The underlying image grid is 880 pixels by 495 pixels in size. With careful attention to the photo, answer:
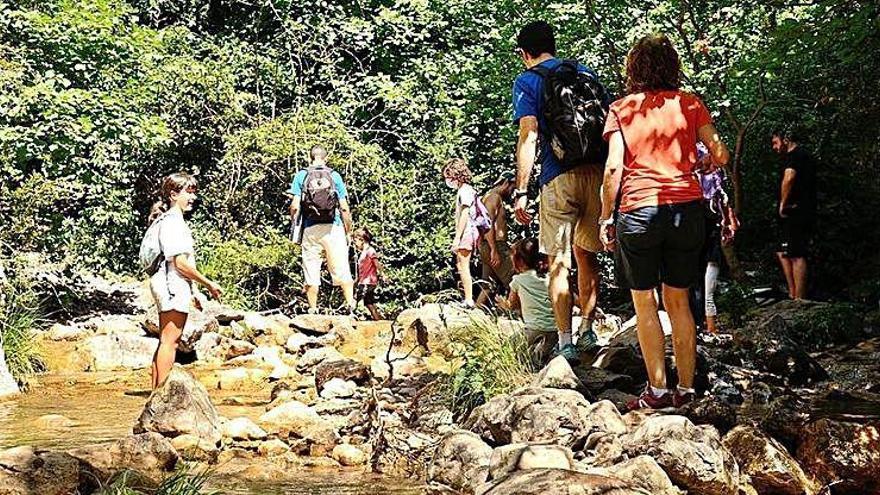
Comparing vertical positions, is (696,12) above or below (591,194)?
above

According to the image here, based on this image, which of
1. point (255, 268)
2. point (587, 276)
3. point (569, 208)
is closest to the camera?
point (569, 208)

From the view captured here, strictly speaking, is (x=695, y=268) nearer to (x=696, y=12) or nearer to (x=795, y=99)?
(x=795, y=99)

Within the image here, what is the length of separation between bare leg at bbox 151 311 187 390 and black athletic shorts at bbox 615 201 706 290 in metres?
3.09

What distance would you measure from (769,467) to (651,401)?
2.98 feet

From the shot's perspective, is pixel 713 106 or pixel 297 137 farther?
pixel 297 137

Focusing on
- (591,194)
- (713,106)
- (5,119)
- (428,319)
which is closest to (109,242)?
(5,119)

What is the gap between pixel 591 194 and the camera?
20.6ft

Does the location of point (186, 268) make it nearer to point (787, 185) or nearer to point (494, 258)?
point (494, 258)

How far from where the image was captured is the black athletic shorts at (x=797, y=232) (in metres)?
10.2

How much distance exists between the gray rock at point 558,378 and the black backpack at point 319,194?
5762mm

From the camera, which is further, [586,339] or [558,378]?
[586,339]

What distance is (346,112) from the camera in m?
16.9

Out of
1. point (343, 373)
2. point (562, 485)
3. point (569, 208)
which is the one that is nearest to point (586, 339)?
point (569, 208)

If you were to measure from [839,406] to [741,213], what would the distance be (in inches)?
266
